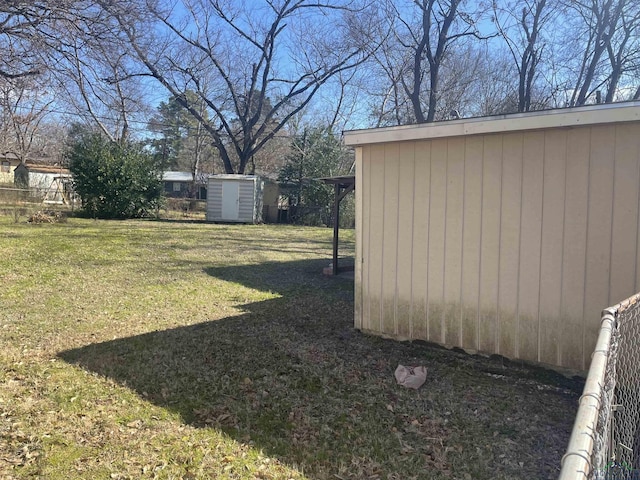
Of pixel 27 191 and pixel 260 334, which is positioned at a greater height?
pixel 27 191

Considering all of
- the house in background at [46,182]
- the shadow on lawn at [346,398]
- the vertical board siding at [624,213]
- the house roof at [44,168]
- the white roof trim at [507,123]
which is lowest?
the shadow on lawn at [346,398]

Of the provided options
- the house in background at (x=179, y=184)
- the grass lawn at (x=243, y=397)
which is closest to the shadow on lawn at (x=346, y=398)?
the grass lawn at (x=243, y=397)

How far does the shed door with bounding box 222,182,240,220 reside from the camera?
19.3 metres

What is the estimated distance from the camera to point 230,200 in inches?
760

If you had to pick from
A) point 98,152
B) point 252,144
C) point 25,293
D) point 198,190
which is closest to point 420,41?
point 252,144

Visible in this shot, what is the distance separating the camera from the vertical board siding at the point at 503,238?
333cm

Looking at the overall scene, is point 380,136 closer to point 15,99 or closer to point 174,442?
point 174,442

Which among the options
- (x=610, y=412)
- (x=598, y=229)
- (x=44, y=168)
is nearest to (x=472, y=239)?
(x=598, y=229)

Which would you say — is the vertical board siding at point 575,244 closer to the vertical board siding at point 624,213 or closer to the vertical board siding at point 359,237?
the vertical board siding at point 624,213

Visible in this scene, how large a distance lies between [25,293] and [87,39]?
14.0 ft

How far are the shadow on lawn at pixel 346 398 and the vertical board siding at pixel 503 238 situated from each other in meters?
0.33

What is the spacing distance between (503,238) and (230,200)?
54.2 feet

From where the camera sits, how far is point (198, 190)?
108ft

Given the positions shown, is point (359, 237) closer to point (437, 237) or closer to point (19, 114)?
point (437, 237)
